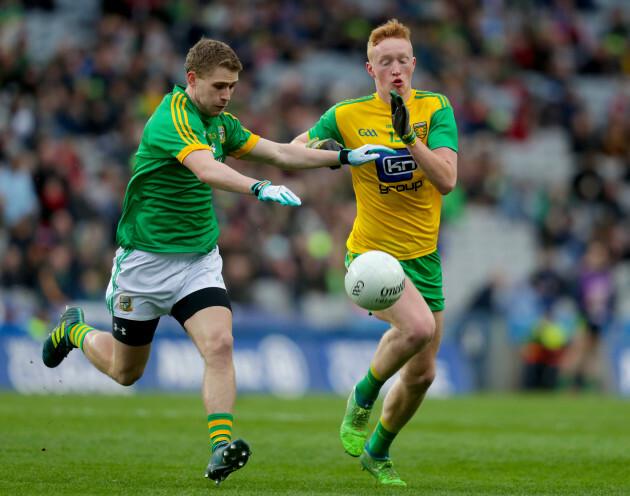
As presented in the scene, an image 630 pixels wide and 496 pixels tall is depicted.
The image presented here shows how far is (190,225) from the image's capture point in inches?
284

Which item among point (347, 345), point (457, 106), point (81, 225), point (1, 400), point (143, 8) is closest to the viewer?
point (1, 400)

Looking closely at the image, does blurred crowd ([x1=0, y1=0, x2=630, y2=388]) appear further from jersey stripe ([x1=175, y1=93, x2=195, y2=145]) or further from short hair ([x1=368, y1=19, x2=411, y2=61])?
short hair ([x1=368, y1=19, x2=411, y2=61])

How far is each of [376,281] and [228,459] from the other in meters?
1.51

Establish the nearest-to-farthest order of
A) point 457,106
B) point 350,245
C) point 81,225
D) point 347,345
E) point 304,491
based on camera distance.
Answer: point 304,491 → point 350,245 → point 81,225 → point 347,345 → point 457,106

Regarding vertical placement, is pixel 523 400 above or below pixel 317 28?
below

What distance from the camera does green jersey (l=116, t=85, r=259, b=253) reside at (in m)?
6.95

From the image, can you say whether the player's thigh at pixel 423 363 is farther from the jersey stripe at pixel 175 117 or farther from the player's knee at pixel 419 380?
the jersey stripe at pixel 175 117

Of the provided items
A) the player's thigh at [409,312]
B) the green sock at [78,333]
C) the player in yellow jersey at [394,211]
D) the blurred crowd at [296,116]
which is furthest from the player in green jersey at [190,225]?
the blurred crowd at [296,116]

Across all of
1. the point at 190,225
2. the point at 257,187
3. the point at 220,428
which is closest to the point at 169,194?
the point at 190,225

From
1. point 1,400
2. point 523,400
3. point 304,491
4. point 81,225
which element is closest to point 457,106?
point 523,400

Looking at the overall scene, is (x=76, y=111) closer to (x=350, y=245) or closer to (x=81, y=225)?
(x=81, y=225)

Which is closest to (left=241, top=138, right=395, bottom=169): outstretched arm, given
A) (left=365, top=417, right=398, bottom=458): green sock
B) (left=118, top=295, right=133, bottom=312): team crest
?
(left=118, top=295, right=133, bottom=312): team crest

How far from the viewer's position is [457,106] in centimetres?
2195

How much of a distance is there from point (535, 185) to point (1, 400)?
1302 cm
